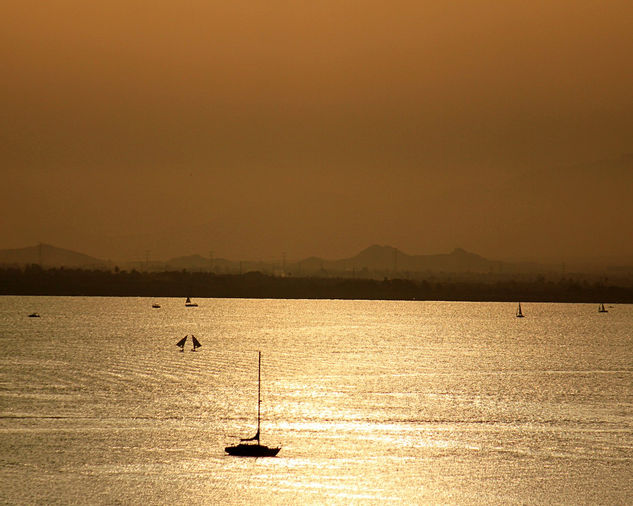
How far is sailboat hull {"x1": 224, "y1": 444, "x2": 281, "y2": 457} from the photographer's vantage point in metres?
59.6

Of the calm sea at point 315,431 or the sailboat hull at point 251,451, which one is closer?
the calm sea at point 315,431

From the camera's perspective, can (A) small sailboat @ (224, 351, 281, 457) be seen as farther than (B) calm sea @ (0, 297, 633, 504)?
Yes

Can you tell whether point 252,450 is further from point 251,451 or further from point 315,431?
point 315,431

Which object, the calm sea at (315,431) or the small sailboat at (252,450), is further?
the small sailboat at (252,450)

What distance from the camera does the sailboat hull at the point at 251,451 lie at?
195 ft

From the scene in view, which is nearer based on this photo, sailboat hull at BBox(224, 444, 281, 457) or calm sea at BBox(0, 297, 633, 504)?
calm sea at BBox(0, 297, 633, 504)

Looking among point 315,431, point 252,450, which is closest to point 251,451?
point 252,450

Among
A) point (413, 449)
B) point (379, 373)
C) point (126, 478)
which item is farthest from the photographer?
point (379, 373)

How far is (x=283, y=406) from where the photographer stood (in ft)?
281

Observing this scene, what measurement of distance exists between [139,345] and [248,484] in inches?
4703

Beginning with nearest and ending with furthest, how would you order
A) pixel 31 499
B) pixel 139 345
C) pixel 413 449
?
1. pixel 31 499
2. pixel 413 449
3. pixel 139 345

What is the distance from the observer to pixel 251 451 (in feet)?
199

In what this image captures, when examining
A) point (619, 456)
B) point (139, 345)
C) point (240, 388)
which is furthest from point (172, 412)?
point (139, 345)

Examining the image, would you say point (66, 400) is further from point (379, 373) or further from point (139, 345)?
point (139, 345)
